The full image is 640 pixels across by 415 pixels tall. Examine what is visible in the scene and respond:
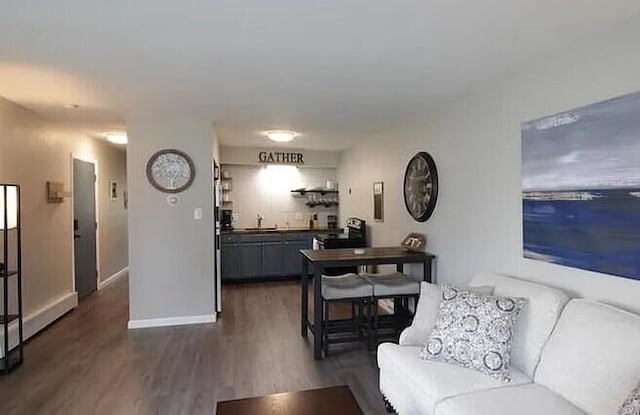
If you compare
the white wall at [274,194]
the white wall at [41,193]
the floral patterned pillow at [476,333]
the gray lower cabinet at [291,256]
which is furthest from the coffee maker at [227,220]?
the floral patterned pillow at [476,333]

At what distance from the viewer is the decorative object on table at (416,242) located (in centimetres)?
399

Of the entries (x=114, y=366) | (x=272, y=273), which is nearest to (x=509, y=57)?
(x=114, y=366)

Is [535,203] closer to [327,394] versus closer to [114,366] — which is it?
[327,394]

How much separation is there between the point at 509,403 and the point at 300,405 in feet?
3.15

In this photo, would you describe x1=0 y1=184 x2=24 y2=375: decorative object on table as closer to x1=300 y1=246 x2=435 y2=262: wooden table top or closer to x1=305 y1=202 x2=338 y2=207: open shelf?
x1=300 y1=246 x2=435 y2=262: wooden table top

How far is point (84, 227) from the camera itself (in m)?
5.64

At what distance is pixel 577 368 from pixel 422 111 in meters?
2.80

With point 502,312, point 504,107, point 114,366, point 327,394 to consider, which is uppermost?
point 504,107

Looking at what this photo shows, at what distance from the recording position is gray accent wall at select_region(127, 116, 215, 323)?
4.27 metres

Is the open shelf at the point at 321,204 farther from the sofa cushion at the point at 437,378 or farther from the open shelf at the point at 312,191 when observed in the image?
the sofa cushion at the point at 437,378

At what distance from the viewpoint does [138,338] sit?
12.9ft

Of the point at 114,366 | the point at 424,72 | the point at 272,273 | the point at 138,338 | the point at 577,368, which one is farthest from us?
the point at 272,273

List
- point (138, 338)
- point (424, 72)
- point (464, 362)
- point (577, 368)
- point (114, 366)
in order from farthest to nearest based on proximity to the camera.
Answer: point (138, 338) → point (114, 366) → point (424, 72) → point (464, 362) → point (577, 368)

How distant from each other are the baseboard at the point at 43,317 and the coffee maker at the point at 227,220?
2407 millimetres
